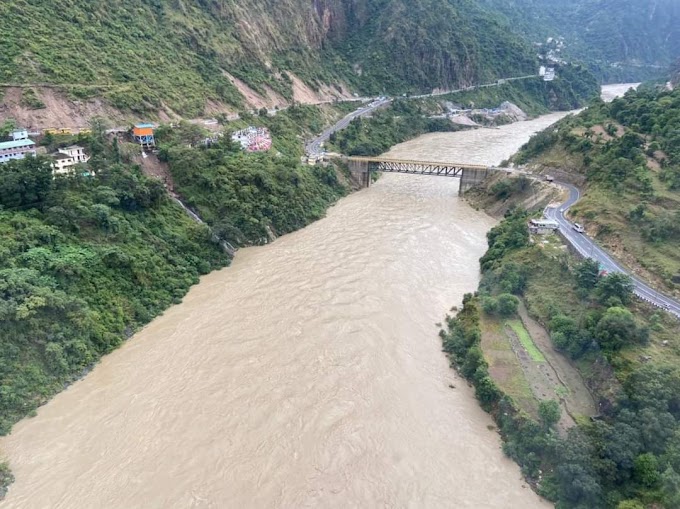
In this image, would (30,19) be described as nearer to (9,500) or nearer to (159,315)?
(159,315)

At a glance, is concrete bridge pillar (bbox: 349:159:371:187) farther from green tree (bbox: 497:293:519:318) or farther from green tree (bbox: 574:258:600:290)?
green tree (bbox: 574:258:600:290)

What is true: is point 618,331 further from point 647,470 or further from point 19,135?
point 19,135

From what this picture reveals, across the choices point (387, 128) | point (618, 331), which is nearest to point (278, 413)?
point (618, 331)

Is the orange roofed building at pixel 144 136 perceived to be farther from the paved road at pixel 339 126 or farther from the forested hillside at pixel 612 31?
the forested hillside at pixel 612 31

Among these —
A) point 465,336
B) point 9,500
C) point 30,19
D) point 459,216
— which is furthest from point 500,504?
point 30,19

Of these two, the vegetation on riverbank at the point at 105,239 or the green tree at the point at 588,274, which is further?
the green tree at the point at 588,274

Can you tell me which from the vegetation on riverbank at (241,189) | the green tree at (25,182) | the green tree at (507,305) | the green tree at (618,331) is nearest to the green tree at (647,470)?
the green tree at (618,331)

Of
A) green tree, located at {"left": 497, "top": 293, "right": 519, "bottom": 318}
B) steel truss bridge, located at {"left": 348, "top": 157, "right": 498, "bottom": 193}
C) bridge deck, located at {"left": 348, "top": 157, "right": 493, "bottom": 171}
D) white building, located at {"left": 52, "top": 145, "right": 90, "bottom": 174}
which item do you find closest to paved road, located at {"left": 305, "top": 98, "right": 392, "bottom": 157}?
steel truss bridge, located at {"left": 348, "top": 157, "right": 498, "bottom": 193}
